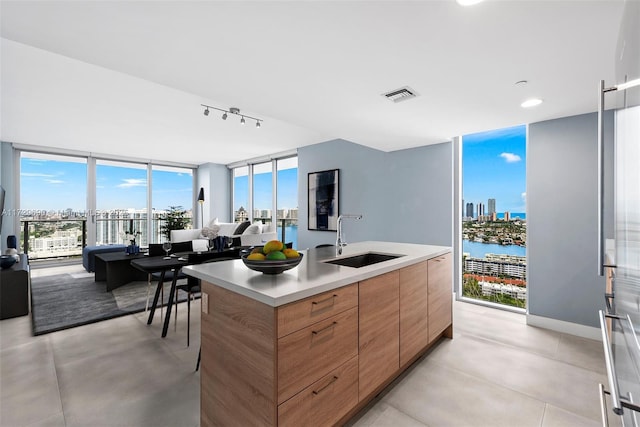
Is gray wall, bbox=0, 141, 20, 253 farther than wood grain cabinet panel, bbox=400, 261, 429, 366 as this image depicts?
Yes

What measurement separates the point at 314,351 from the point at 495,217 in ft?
11.4

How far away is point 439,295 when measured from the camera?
8.24ft

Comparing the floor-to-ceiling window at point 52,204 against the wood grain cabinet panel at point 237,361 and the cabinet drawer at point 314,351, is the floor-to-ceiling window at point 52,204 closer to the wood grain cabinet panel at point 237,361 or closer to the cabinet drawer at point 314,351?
the wood grain cabinet panel at point 237,361

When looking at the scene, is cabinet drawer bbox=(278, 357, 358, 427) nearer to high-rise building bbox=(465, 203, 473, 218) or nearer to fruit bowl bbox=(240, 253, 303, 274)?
fruit bowl bbox=(240, 253, 303, 274)

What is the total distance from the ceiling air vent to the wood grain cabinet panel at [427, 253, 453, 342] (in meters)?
1.43

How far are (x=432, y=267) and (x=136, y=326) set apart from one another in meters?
2.99

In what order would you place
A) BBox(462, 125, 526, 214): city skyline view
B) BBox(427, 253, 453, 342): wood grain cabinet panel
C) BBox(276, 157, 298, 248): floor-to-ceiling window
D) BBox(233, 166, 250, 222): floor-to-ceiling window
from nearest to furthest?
BBox(427, 253, 453, 342): wood grain cabinet panel → BBox(462, 125, 526, 214): city skyline view → BBox(276, 157, 298, 248): floor-to-ceiling window → BBox(233, 166, 250, 222): floor-to-ceiling window

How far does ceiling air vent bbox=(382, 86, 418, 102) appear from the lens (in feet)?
7.81

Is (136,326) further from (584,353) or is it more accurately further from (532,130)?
(532,130)

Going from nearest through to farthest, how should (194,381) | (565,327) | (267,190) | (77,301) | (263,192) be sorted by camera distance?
(194,381) < (565,327) < (77,301) < (267,190) < (263,192)

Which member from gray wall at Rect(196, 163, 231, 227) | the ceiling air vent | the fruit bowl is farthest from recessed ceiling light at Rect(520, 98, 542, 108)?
gray wall at Rect(196, 163, 231, 227)

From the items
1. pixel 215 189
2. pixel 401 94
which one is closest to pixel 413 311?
pixel 401 94

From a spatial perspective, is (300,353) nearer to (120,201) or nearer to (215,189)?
(215,189)

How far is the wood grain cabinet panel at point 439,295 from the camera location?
2.37 metres
